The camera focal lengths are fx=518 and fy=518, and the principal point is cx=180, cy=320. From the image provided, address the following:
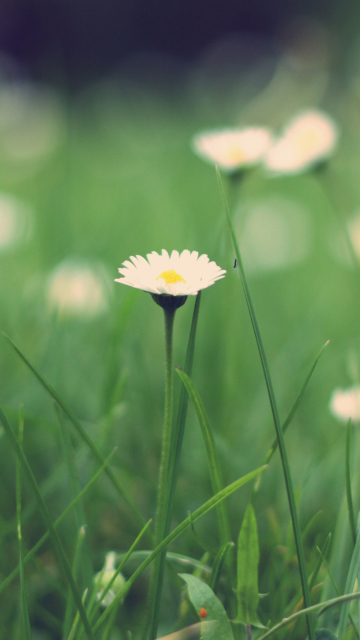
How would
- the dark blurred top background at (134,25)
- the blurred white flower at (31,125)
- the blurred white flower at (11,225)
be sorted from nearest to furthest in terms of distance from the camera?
1. the blurred white flower at (11,225)
2. the blurred white flower at (31,125)
3. the dark blurred top background at (134,25)

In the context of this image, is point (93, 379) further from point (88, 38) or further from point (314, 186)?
point (88, 38)

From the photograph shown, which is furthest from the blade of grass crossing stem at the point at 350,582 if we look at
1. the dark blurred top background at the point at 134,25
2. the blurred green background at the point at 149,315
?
the dark blurred top background at the point at 134,25

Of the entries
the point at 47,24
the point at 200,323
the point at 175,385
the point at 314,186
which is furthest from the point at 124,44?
the point at 175,385

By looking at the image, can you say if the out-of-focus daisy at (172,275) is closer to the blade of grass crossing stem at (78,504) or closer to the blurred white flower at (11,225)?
the blade of grass crossing stem at (78,504)

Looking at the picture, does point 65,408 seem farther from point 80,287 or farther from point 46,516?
point 80,287

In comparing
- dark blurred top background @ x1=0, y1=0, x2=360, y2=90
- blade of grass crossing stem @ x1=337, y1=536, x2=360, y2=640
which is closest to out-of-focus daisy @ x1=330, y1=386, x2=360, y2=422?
blade of grass crossing stem @ x1=337, y1=536, x2=360, y2=640

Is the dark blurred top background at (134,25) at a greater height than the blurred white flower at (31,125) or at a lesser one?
greater
